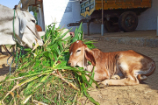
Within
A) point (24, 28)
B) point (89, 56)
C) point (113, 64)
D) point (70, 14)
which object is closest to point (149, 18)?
point (70, 14)

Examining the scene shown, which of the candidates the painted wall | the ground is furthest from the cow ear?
the painted wall

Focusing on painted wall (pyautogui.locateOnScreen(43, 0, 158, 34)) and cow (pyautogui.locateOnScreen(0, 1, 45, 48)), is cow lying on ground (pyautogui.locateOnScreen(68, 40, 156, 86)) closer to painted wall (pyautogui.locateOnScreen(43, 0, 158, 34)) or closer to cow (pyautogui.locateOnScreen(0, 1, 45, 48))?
cow (pyautogui.locateOnScreen(0, 1, 45, 48))

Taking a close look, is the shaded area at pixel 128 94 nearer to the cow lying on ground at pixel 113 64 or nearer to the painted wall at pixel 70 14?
the cow lying on ground at pixel 113 64

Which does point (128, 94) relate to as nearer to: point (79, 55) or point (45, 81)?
point (79, 55)

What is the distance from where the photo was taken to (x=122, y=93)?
2520 mm

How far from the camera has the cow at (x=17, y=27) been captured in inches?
96.3

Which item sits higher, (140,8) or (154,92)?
(140,8)

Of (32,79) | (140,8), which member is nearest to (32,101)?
(32,79)

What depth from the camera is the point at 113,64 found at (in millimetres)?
3074

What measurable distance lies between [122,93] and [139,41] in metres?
3.86

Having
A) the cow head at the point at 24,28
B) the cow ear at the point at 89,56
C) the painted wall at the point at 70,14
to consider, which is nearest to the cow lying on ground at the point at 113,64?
the cow ear at the point at 89,56

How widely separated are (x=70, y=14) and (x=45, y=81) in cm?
916

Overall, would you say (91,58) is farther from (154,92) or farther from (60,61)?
(154,92)

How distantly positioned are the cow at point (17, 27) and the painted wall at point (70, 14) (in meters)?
7.25
